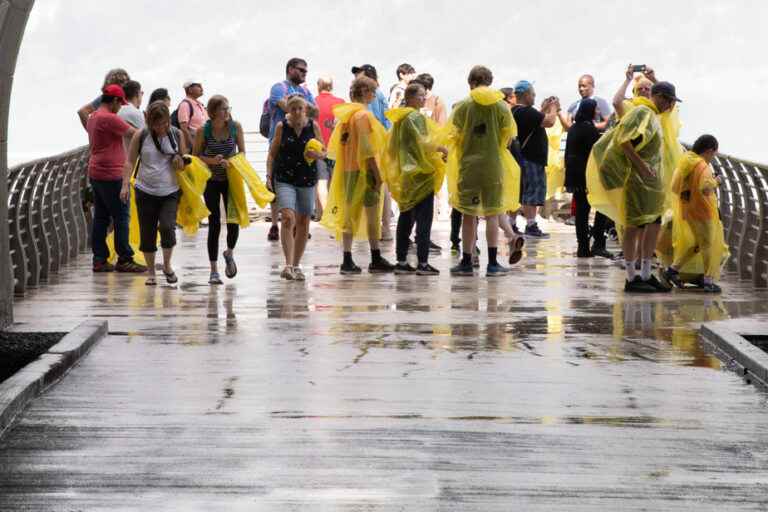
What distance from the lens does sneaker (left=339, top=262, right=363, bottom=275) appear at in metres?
16.7

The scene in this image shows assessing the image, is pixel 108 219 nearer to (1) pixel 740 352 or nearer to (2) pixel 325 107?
(2) pixel 325 107

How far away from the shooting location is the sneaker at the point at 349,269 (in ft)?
54.9

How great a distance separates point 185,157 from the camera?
15469mm

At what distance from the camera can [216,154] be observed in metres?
15.7

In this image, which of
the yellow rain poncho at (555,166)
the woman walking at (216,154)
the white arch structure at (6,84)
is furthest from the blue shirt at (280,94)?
the white arch structure at (6,84)

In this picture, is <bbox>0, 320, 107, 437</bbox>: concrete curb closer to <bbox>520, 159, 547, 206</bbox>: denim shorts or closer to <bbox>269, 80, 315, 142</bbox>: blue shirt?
<bbox>269, 80, 315, 142</bbox>: blue shirt

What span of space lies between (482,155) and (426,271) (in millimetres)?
1110

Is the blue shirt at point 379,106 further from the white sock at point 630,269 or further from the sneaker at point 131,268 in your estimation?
the white sock at point 630,269

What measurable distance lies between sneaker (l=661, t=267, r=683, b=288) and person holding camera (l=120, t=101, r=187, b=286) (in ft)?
12.9

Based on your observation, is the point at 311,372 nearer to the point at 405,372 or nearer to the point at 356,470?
the point at 405,372

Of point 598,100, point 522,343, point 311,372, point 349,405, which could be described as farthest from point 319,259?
point 349,405

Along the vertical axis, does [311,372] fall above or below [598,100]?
below

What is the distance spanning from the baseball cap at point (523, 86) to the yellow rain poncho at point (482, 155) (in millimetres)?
2231

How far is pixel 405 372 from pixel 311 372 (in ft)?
1.57
